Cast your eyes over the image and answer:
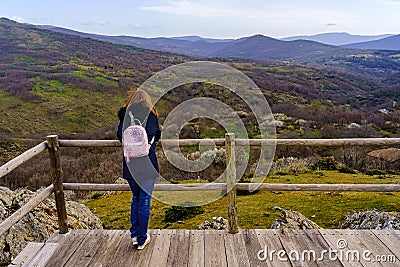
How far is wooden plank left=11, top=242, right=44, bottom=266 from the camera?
11.2 feet

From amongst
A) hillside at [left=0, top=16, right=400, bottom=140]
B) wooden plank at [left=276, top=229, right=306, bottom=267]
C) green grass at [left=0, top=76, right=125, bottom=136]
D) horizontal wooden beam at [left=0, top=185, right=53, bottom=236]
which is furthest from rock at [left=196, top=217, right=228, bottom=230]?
green grass at [left=0, top=76, right=125, bottom=136]

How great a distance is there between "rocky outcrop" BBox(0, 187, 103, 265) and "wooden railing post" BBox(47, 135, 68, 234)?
0.72 ft

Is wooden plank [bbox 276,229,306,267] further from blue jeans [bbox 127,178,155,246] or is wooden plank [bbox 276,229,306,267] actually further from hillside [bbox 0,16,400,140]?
hillside [bbox 0,16,400,140]

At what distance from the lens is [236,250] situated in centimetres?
355

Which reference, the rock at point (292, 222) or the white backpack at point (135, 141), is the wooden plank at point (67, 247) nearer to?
the white backpack at point (135, 141)

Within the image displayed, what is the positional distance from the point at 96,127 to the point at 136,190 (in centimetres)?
3995

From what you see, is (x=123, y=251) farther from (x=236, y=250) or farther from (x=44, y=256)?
(x=236, y=250)

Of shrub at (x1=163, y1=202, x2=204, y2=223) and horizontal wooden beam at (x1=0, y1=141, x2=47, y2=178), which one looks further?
shrub at (x1=163, y1=202, x2=204, y2=223)

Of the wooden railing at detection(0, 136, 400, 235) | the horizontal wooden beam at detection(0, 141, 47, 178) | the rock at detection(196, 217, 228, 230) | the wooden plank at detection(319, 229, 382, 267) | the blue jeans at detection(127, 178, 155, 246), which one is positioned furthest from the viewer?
the rock at detection(196, 217, 228, 230)

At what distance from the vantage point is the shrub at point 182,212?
5.87 m

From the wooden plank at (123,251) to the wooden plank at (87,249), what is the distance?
22 centimetres

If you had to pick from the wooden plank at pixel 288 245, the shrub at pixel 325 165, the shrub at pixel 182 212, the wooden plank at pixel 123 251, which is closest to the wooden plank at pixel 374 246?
the wooden plank at pixel 288 245

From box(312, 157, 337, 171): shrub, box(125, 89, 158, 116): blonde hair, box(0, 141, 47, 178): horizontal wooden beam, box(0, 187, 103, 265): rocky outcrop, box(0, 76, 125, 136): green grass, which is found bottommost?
box(0, 76, 125, 136): green grass

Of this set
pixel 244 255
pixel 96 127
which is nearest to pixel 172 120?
pixel 244 255
